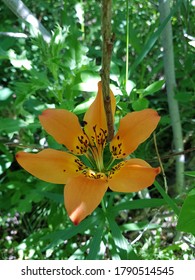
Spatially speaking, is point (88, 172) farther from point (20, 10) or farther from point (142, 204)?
point (20, 10)

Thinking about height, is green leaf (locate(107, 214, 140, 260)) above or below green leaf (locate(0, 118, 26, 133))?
below

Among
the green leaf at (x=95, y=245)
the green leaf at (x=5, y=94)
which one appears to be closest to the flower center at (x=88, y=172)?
the green leaf at (x=95, y=245)

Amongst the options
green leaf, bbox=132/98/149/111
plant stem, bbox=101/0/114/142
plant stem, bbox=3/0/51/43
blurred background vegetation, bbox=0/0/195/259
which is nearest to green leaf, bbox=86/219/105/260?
blurred background vegetation, bbox=0/0/195/259

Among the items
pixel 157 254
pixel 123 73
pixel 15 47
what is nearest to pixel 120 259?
pixel 157 254

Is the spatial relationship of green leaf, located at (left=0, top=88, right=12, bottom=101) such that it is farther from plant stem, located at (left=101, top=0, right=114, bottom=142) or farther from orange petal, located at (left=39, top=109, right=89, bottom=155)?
plant stem, located at (left=101, top=0, right=114, bottom=142)

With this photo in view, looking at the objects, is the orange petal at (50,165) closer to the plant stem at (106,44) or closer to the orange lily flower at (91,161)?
the orange lily flower at (91,161)
